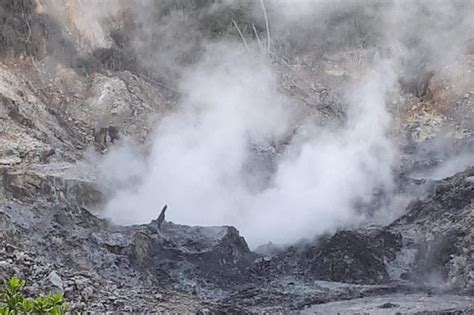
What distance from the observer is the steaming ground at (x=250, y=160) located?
5797 cm

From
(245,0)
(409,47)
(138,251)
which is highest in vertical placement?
(245,0)

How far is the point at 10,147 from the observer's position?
46.0 meters

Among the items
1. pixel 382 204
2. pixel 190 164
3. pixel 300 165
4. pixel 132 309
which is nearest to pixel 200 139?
pixel 190 164

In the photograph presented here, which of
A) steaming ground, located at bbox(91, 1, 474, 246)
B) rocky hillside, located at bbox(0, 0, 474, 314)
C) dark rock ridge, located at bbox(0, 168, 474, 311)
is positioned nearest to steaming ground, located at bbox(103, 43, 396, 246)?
steaming ground, located at bbox(91, 1, 474, 246)

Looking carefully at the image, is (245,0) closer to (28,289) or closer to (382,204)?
(382,204)

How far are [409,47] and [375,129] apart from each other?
1136cm

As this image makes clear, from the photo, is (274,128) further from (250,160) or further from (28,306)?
(28,306)

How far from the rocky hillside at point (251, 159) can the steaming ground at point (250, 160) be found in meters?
1.00

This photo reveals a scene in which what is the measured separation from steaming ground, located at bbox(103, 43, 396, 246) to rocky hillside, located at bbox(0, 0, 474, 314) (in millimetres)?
1003

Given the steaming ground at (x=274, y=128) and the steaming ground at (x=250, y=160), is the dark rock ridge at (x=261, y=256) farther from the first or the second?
the steaming ground at (x=250, y=160)

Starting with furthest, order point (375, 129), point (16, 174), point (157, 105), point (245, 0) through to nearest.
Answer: point (245, 0), point (375, 129), point (157, 105), point (16, 174)

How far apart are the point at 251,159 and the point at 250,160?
177 mm

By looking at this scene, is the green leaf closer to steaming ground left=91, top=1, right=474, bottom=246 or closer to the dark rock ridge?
the dark rock ridge

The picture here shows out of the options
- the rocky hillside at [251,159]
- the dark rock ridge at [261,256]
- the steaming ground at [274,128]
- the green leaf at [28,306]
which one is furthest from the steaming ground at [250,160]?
the green leaf at [28,306]
